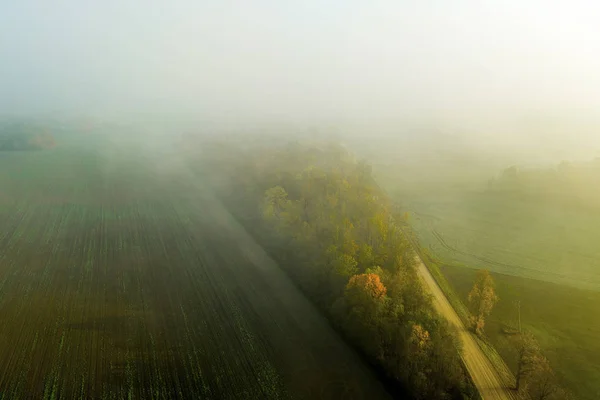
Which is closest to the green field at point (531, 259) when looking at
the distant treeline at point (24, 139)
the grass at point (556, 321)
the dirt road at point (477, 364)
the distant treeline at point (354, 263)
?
the grass at point (556, 321)

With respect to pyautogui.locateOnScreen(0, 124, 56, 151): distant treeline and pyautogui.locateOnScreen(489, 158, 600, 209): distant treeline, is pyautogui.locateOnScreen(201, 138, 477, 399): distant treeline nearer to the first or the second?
pyautogui.locateOnScreen(489, 158, 600, 209): distant treeline

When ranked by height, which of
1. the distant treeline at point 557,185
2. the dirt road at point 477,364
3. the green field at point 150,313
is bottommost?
the dirt road at point 477,364

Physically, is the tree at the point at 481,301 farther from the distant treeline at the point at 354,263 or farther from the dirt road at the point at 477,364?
the distant treeline at the point at 354,263

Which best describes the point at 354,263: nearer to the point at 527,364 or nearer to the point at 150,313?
the point at 527,364

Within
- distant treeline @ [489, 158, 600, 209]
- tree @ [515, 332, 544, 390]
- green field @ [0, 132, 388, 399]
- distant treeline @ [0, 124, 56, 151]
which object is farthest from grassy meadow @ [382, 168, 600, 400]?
distant treeline @ [0, 124, 56, 151]

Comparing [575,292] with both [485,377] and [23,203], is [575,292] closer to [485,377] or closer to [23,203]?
[485,377]

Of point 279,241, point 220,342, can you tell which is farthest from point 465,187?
point 220,342
